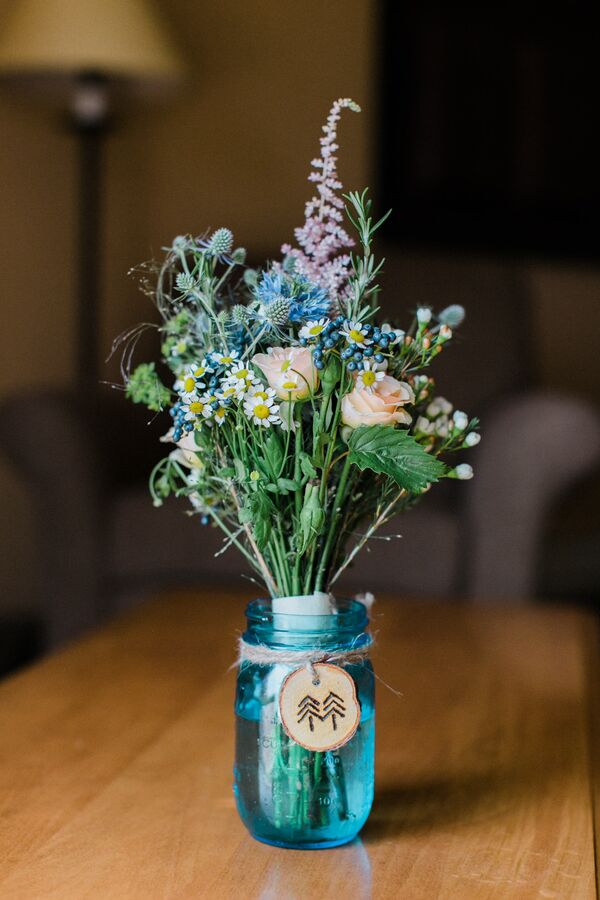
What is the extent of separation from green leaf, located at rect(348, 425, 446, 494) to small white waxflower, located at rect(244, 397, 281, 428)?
52mm

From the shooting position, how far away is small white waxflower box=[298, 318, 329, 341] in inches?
26.4

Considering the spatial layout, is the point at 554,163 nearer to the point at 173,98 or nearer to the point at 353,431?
the point at 173,98

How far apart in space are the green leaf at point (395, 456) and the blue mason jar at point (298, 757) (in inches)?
4.2

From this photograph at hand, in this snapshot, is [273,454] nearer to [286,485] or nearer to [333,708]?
[286,485]

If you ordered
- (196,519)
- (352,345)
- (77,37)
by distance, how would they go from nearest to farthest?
(352,345), (196,519), (77,37)

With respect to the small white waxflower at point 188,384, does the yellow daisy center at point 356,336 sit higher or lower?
higher

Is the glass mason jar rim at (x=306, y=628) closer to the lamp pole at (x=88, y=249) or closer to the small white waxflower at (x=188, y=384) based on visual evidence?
the small white waxflower at (x=188, y=384)

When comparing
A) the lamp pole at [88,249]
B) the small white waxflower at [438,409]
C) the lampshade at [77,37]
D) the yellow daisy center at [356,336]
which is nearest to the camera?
the yellow daisy center at [356,336]

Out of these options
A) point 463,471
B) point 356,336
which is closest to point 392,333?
point 356,336

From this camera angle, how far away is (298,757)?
0.70m

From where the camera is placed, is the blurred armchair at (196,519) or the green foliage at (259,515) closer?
the green foliage at (259,515)

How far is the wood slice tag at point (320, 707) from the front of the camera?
0.68 m

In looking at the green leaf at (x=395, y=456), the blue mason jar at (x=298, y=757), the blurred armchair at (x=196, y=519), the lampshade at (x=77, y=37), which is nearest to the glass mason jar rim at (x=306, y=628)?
the blue mason jar at (x=298, y=757)

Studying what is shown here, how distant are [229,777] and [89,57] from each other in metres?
2.24
